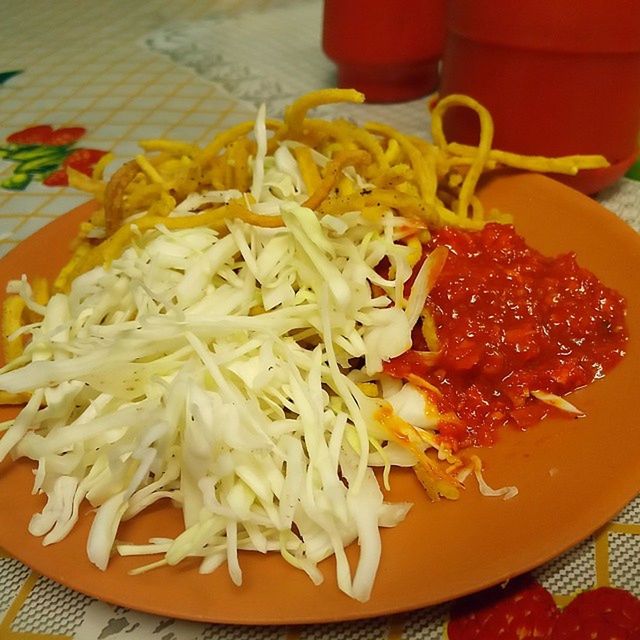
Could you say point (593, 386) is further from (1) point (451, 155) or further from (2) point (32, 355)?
(2) point (32, 355)

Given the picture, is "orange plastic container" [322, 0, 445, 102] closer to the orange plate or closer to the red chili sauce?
the red chili sauce

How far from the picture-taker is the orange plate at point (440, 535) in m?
0.60

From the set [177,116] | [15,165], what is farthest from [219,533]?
[177,116]

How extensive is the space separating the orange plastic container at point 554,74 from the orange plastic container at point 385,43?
37 centimetres

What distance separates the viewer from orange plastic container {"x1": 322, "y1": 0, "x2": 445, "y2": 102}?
1587 mm

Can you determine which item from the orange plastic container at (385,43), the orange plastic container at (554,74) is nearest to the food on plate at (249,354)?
the orange plastic container at (554,74)

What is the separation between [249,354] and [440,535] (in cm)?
28

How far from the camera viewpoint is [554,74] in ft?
3.69

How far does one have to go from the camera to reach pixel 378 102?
1.78 meters

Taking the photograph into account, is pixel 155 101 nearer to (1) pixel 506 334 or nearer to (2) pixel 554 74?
(2) pixel 554 74

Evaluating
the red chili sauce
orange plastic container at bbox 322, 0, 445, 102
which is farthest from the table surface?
Answer: the red chili sauce

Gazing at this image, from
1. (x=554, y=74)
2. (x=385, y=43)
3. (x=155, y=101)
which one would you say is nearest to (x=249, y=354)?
(x=554, y=74)

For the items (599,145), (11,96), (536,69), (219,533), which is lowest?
(11,96)

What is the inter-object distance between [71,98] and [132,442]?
1.44 metres
